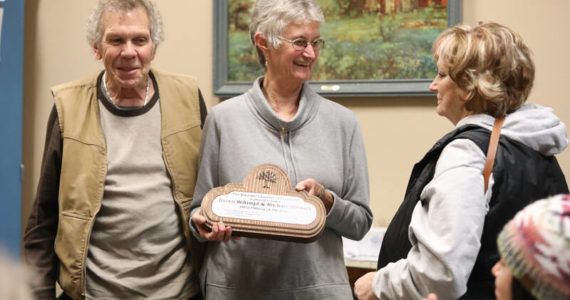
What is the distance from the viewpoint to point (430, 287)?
1628 millimetres

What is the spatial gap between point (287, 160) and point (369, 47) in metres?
1.47

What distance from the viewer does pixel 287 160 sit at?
216 centimetres

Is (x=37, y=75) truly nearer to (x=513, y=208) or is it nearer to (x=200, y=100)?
(x=200, y=100)

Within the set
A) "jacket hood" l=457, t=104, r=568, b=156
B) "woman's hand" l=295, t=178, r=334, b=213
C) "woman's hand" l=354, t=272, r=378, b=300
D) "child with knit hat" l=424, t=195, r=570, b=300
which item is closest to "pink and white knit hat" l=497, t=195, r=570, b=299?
"child with knit hat" l=424, t=195, r=570, b=300

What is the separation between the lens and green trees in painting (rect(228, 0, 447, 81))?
3336mm

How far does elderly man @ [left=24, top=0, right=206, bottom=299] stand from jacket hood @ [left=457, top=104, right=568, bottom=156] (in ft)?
3.51

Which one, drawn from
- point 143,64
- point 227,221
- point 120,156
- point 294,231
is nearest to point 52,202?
point 120,156

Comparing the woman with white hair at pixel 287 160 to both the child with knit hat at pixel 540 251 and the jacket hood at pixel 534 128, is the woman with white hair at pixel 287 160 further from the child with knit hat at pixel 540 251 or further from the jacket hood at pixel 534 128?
the child with knit hat at pixel 540 251

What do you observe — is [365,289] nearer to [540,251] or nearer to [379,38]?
[540,251]

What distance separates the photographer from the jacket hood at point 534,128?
168 cm

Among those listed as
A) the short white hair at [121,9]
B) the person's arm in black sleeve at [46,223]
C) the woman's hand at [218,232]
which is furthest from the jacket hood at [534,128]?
the person's arm in black sleeve at [46,223]

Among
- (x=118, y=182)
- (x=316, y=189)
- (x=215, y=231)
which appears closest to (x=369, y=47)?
(x=316, y=189)

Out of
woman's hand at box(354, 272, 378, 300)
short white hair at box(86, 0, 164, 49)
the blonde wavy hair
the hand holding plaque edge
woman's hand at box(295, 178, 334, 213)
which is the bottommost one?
woman's hand at box(354, 272, 378, 300)

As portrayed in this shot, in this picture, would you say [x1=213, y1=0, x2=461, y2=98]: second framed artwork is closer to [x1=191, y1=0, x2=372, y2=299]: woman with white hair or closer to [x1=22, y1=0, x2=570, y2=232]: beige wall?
[x1=22, y1=0, x2=570, y2=232]: beige wall
